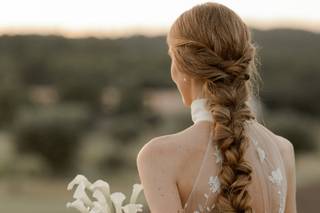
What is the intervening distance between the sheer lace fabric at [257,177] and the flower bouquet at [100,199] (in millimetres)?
301

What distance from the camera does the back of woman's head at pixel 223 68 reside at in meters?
3.10

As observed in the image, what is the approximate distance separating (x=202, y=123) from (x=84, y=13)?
148 ft

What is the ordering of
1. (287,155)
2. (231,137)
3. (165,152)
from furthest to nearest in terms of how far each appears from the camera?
(287,155) → (231,137) → (165,152)

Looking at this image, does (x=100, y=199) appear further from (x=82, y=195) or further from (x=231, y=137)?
(x=231, y=137)

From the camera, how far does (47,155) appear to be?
1421 inches

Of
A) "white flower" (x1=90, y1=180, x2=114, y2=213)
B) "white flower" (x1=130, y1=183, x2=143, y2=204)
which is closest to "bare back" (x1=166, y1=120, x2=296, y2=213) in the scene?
"white flower" (x1=130, y1=183, x2=143, y2=204)

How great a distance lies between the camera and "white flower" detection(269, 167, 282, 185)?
10.6 ft

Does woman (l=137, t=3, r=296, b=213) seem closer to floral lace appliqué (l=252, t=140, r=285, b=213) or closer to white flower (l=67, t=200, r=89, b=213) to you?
floral lace appliqué (l=252, t=140, r=285, b=213)

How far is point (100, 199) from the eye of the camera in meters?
3.33

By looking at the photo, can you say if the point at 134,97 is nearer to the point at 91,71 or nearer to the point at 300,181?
the point at 91,71

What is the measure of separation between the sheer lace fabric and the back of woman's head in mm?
30

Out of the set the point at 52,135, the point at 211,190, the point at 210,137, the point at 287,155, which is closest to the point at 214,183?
the point at 211,190

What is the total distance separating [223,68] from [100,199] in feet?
2.01

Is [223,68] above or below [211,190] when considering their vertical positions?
above
